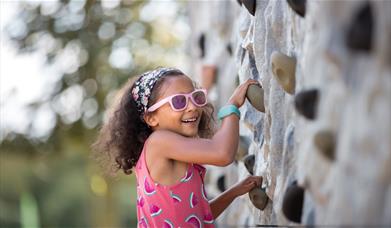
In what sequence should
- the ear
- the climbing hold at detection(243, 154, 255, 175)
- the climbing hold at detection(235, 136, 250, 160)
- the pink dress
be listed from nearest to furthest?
the pink dress
the ear
the climbing hold at detection(243, 154, 255, 175)
the climbing hold at detection(235, 136, 250, 160)

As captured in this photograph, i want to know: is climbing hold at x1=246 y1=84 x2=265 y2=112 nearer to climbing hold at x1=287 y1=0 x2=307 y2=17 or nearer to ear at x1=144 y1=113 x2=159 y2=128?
ear at x1=144 y1=113 x2=159 y2=128

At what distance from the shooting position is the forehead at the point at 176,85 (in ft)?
10.7

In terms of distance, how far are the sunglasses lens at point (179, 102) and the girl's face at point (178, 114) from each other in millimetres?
18

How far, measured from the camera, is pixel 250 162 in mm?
3992

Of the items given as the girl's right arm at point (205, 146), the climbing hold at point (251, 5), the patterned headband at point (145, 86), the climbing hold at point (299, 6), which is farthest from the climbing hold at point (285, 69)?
the climbing hold at point (251, 5)


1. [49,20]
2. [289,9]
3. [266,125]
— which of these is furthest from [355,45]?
[49,20]

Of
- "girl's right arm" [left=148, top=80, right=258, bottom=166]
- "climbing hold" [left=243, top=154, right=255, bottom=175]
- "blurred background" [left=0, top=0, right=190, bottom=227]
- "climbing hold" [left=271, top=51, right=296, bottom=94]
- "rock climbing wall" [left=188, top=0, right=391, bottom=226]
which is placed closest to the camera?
"rock climbing wall" [left=188, top=0, right=391, bottom=226]

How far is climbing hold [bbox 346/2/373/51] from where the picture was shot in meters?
2.12

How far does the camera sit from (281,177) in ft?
10.1

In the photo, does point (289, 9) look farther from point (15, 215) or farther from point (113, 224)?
point (15, 215)

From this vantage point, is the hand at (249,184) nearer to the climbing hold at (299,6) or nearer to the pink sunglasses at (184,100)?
the pink sunglasses at (184,100)

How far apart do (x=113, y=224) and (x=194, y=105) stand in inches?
361

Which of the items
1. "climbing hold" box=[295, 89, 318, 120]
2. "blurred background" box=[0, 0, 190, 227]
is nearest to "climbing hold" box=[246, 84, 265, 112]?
"climbing hold" box=[295, 89, 318, 120]

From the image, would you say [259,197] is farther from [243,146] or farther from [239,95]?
[243,146]
